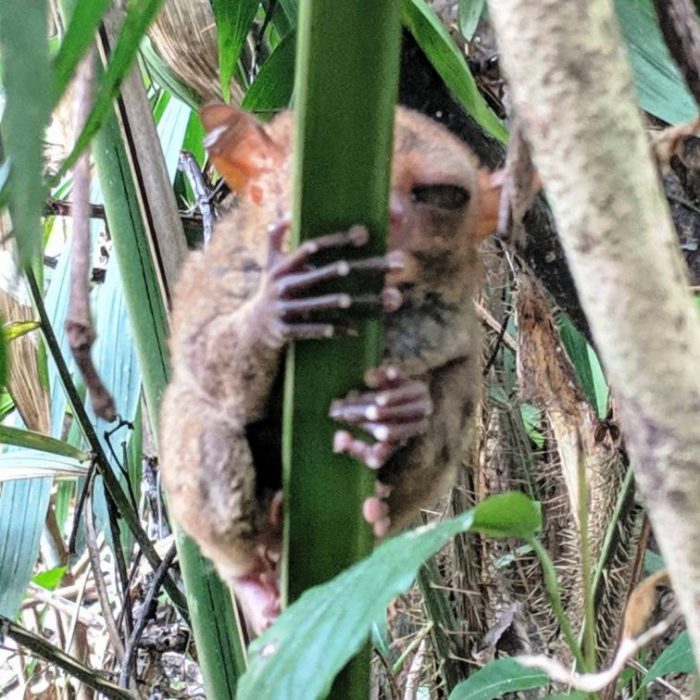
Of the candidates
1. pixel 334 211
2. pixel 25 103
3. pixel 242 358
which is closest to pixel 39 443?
pixel 242 358

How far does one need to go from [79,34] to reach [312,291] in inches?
12.6

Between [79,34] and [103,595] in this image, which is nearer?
[79,34]

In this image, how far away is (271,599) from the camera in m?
1.37

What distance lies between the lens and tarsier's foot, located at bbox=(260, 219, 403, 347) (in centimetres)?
81

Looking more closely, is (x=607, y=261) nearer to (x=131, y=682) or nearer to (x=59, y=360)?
(x=59, y=360)

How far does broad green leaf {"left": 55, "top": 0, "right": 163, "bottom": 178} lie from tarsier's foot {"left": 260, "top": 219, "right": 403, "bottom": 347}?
196 millimetres

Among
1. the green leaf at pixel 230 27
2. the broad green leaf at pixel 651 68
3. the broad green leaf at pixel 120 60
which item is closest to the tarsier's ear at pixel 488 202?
the broad green leaf at pixel 651 68

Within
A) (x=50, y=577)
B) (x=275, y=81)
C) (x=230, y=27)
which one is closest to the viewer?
(x=230, y=27)

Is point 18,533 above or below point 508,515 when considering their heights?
below

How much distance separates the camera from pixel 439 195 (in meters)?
1.44

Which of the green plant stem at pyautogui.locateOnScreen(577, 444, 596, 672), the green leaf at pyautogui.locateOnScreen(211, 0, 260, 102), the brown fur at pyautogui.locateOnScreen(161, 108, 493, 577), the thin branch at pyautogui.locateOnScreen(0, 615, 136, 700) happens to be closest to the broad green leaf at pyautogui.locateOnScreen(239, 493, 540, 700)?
the green plant stem at pyautogui.locateOnScreen(577, 444, 596, 672)

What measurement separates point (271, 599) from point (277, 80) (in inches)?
43.5

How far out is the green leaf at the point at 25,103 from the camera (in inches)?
16.4

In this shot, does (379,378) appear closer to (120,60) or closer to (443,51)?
(120,60)
